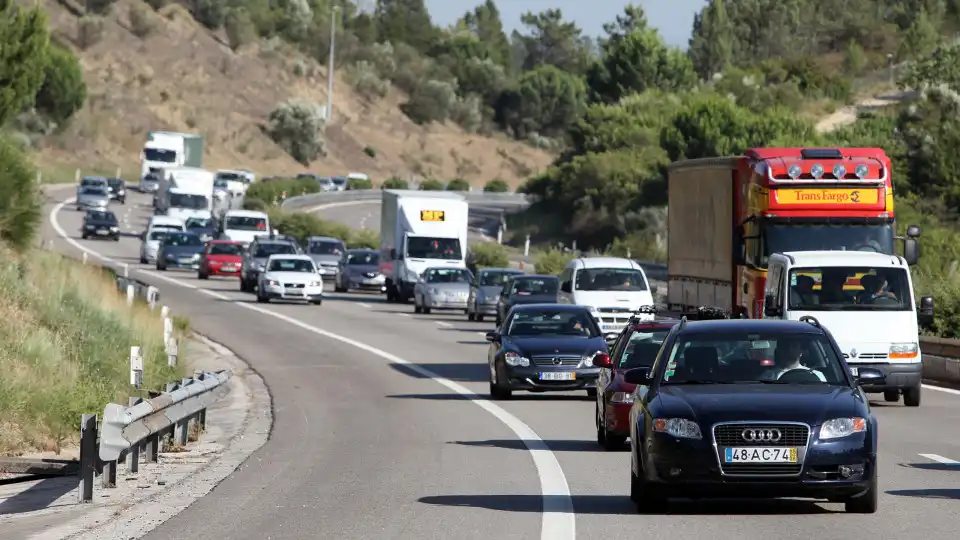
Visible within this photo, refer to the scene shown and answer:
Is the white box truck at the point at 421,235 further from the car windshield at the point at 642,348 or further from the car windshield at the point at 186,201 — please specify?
the car windshield at the point at 642,348

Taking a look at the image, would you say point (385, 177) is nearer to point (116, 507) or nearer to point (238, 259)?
point (238, 259)

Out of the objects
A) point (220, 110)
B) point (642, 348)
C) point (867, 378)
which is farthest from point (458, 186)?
point (867, 378)

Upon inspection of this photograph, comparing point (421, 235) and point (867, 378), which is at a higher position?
point (421, 235)

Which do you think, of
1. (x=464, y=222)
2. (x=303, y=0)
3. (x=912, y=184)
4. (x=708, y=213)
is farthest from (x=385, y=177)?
(x=708, y=213)

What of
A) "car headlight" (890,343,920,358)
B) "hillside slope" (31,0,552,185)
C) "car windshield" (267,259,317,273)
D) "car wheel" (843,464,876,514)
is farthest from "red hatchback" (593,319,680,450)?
"hillside slope" (31,0,552,185)

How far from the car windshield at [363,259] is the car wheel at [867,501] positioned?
50.4 meters

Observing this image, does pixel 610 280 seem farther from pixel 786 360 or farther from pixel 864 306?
pixel 786 360

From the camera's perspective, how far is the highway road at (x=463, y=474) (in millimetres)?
12633

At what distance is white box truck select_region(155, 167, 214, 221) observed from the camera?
84.6m

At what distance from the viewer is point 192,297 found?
5441 cm

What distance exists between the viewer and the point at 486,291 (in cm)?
4950

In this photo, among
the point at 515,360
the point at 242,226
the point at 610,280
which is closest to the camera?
the point at 515,360

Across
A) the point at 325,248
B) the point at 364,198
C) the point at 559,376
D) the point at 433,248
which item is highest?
the point at 364,198

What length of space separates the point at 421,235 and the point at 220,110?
9415cm
